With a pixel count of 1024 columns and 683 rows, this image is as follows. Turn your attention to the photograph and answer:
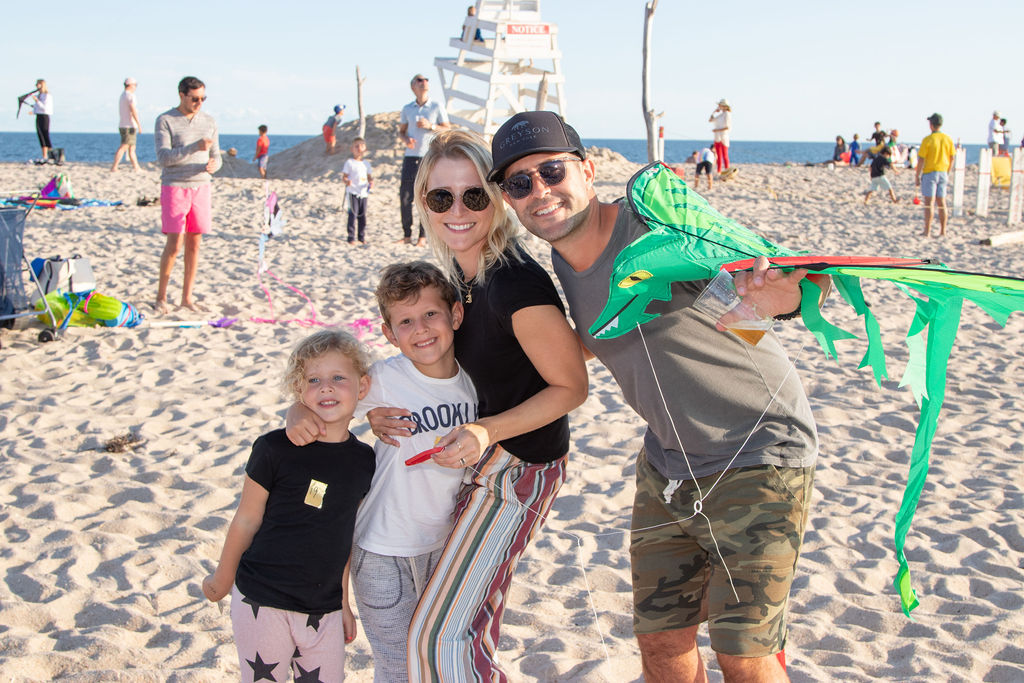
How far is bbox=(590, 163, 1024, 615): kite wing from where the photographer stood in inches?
68.4

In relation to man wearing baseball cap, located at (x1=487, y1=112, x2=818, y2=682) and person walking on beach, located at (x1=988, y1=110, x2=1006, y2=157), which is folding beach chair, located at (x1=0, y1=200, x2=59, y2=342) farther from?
person walking on beach, located at (x1=988, y1=110, x2=1006, y2=157)

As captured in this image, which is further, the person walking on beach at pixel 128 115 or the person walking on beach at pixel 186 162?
the person walking on beach at pixel 128 115

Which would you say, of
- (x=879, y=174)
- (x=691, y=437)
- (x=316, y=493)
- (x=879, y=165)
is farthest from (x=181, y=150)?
(x=879, y=174)

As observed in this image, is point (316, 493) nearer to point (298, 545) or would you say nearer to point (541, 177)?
point (298, 545)

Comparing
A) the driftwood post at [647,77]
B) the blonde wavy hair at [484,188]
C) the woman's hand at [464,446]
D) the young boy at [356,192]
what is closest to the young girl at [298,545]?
the woman's hand at [464,446]

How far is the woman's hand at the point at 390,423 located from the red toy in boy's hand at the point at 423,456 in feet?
0.28

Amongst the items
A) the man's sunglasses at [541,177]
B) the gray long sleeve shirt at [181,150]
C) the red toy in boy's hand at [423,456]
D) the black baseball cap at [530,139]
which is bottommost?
the red toy in boy's hand at [423,456]

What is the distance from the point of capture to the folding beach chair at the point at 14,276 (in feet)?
20.4

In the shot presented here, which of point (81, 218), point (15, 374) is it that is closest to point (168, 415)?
point (15, 374)

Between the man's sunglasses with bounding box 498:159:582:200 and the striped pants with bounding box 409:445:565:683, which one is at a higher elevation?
the man's sunglasses with bounding box 498:159:582:200

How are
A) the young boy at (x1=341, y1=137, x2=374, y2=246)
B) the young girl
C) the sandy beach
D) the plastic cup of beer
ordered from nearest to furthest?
the plastic cup of beer → the young girl → the sandy beach → the young boy at (x1=341, y1=137, x2=374, y2=246)

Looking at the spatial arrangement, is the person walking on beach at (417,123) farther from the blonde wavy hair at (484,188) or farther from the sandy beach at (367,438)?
the blonde wavy hair at (484,188)

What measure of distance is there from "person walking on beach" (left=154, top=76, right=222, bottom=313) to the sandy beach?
86 cm

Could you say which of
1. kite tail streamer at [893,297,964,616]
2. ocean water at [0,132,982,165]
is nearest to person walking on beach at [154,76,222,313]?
kite tail streamer at [893,297,964,616]
